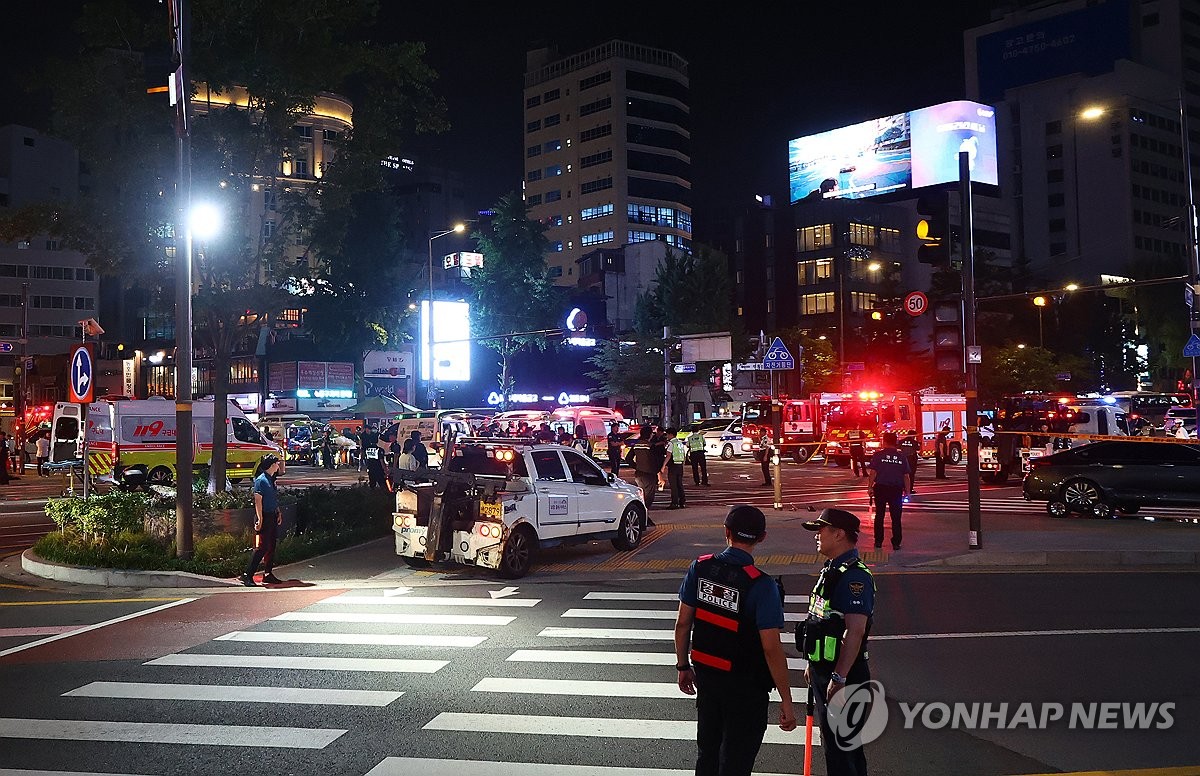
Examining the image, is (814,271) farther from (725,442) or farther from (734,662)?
(734,662)

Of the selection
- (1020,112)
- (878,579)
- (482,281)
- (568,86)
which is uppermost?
(568,86)

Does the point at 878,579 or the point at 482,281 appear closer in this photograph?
the point at 878,579

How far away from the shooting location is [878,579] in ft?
44.3

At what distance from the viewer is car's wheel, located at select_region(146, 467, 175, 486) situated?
30.1 metres

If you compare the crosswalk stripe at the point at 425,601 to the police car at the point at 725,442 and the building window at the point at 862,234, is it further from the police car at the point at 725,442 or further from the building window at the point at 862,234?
the building window at the point at 862,234

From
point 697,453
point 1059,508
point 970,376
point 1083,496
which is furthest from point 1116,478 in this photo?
point 697,453

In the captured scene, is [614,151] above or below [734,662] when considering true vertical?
above

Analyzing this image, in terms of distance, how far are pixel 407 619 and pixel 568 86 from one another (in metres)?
118

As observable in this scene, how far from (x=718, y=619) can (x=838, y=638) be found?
821 mm

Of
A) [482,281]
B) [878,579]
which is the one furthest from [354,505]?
[482,281]

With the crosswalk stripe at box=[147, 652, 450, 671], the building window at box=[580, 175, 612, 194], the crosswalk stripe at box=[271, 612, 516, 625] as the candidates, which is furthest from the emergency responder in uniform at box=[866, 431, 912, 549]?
the building window at box=[580, 175, 612, 194]

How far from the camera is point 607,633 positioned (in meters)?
10.2

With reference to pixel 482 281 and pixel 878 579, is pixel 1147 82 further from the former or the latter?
pixel 878 579

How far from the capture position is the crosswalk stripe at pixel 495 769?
19.6ft
